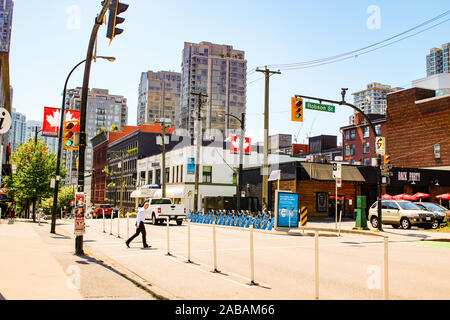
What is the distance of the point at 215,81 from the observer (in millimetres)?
151250

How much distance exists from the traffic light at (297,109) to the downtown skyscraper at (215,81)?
124 m

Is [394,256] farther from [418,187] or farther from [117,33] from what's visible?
[418,187]

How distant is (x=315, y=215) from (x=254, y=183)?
8262 mm

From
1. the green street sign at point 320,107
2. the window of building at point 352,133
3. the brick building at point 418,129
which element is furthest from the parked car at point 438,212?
the window of building at point 352,133

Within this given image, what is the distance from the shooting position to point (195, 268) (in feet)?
35.4

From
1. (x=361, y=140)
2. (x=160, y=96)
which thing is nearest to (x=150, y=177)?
(x=361, y=140)

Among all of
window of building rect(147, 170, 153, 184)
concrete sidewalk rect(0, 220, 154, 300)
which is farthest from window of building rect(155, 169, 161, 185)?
concrete sidewalk rect(0, 220, 154, 300)

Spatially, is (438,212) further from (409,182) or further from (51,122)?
(51,122)

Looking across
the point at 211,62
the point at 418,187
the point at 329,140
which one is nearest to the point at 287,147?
the point at 329,140

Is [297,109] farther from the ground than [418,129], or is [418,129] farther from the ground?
[418,129]

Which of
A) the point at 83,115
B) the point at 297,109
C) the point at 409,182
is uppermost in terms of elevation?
the point at 297,109

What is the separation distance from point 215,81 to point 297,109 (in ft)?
432

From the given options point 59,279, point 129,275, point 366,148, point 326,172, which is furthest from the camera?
point 366,148

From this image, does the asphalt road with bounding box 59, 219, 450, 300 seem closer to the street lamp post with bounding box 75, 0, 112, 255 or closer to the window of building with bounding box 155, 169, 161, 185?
the street lamp post with bounding box 75, 0, 112, 255
